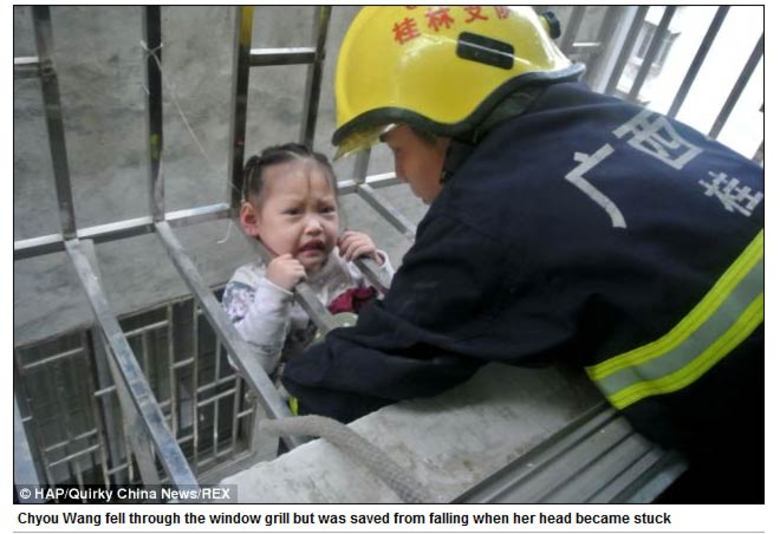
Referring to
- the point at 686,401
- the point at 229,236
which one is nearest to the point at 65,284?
the point at 229,236

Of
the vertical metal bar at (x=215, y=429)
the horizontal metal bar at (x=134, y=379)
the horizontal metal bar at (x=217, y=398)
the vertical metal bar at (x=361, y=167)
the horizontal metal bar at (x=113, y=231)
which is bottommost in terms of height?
the vertical metal bar at (x=215, y=429)

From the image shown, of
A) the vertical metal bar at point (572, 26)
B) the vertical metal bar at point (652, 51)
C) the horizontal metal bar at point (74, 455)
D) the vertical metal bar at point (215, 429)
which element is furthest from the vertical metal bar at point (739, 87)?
the horizontal metal bar at point (74, 455)

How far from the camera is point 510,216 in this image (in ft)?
2.61

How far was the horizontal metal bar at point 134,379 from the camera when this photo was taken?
0.93 m

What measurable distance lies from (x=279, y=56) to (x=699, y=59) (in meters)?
1.46

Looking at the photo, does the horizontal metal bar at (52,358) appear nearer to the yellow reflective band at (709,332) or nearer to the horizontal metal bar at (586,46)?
the yellow reflective band at (709,332)

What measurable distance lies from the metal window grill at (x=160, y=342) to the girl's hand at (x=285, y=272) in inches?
1.2

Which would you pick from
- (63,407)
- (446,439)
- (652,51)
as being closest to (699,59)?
(652,51)

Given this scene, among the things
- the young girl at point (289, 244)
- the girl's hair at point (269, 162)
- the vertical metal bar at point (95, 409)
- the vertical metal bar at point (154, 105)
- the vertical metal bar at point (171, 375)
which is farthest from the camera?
the vertical metal bar at point (171, 375)

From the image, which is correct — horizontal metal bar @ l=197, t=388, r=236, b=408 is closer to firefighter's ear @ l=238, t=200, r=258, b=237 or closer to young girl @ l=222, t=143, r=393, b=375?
young girl @ l=222, t=143, r=393, b=375

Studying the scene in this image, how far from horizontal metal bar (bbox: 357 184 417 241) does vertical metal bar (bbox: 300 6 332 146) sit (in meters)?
0.28

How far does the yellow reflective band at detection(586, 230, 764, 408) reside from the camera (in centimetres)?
76
